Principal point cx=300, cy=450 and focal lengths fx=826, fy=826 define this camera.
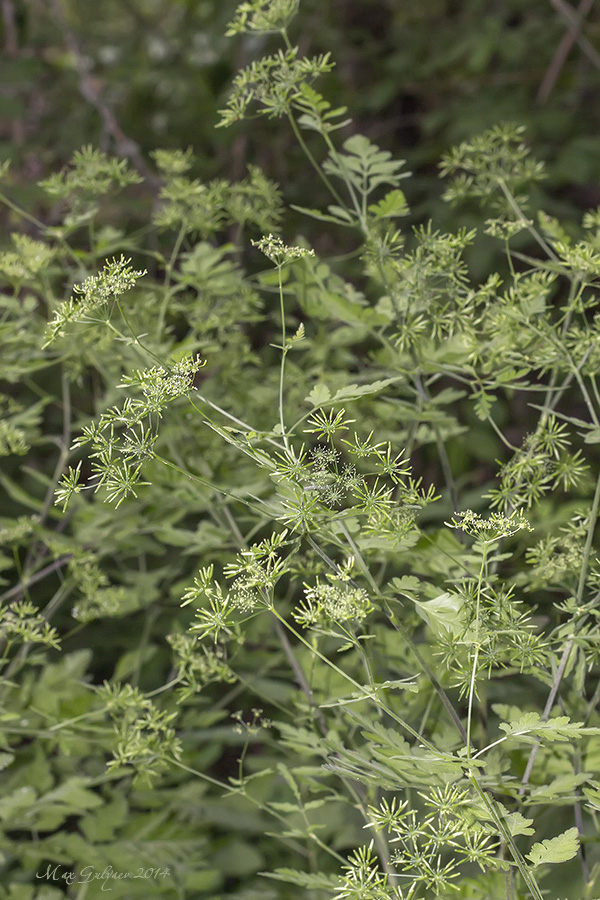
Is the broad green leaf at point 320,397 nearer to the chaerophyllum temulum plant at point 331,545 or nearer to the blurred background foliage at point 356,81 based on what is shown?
the chaerophyllum temulum plant at point 331,545

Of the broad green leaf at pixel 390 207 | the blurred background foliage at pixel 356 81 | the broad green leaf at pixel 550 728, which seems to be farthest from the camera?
the blurred background foliage at pixel 356 81

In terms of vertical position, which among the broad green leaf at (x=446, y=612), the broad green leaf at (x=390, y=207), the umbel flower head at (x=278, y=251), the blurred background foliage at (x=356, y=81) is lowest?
the blurred background foliage at (x=356, y=81)

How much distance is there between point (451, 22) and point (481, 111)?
489 millimetres

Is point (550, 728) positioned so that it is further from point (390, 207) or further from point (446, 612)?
point (390, 207)

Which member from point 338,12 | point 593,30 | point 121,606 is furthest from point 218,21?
point 121,606

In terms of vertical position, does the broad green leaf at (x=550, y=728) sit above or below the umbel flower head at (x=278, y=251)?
below

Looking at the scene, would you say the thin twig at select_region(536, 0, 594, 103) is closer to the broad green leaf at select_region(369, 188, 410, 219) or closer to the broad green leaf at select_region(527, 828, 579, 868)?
the broad green leaf at select_region(369, 188, 410, 219)

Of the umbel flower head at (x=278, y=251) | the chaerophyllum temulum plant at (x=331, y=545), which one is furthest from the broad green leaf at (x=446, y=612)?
the umbel flower head at (x=278, y=251)

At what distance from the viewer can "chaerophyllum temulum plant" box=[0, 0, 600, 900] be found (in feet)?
1.77

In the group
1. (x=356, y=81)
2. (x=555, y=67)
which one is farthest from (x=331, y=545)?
(x=356, y=81)

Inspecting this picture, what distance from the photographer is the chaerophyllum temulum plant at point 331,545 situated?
0.54 m

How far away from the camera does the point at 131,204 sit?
171 centimetres

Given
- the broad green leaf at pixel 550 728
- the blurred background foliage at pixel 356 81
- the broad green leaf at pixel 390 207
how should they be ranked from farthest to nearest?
1. the blurred background foliage at pixel 356 81
2. the broad green leaf at pixel 390 207
3. the broad green leaf at pixel 550 728

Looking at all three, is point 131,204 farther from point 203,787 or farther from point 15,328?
point 203,787
